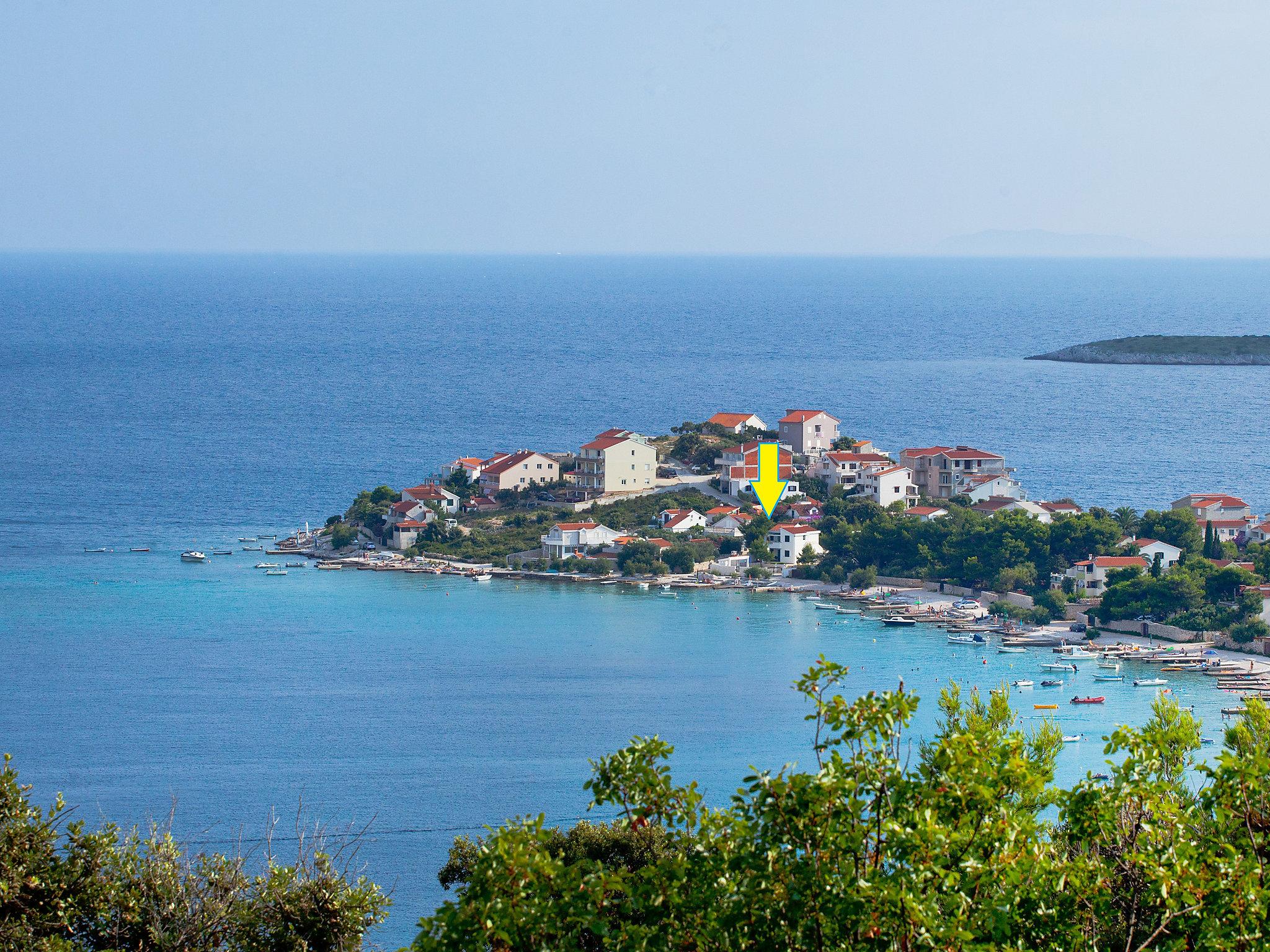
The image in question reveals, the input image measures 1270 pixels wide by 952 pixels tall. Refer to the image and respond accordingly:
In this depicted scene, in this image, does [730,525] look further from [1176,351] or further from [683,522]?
[1176,351]

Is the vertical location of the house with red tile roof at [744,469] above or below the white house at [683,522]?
above

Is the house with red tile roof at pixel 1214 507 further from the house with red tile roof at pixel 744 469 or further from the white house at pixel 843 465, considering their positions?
the house with red tile roof at pixel 744 469

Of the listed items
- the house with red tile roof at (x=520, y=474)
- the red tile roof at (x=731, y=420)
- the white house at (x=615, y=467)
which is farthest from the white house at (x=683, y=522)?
the red tile roof at (x=731, y=420)

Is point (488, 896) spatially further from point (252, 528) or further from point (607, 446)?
point (252, 528)

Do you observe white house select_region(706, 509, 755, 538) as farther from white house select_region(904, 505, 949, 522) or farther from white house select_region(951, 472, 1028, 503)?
white house select_region(951, 472, 1028, 503)

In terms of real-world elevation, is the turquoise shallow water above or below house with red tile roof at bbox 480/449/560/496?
below

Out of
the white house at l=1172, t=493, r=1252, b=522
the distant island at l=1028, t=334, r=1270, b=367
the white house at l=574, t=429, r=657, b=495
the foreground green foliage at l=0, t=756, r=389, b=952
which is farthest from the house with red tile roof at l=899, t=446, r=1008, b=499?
the distant island at l=1028, t=334, r=1270, b=367

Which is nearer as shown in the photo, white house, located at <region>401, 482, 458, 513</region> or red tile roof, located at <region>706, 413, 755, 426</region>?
white house, located at <region>401, 482, 458, 513</region>

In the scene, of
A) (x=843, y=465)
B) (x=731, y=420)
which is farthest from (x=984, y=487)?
(x=731, y=420)
